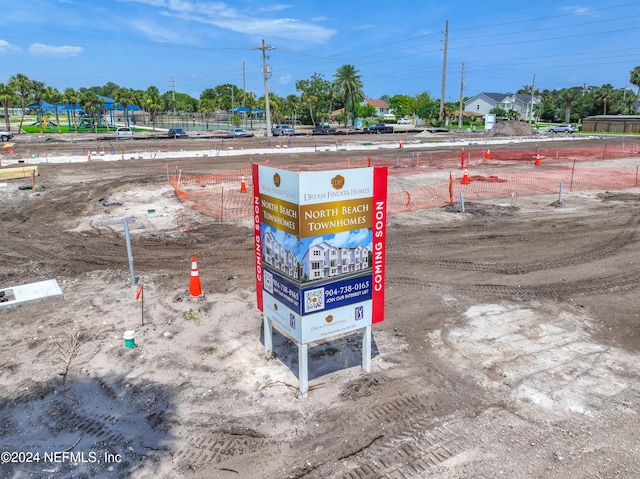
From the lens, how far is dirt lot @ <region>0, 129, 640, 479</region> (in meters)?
5.48

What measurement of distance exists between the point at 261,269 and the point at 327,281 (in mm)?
1336

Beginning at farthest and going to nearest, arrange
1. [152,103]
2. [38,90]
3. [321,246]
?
1. [152,103]
2. [38,90]
3. [321,246]

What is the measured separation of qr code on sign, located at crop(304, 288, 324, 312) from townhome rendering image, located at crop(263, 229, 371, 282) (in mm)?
179

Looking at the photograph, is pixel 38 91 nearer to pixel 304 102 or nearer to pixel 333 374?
pixel 304 102

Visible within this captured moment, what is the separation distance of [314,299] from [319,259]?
1.82 ft

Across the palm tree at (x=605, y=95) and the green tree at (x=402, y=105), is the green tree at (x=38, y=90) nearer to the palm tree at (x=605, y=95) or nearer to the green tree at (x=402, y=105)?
the green tree at (x=402, y=105)

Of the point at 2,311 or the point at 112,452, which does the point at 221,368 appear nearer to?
the point at 112,452

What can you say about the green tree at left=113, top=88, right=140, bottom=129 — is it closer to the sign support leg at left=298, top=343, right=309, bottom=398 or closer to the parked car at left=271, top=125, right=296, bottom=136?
the parked car at left=271, top=125, right=296, bottom=136

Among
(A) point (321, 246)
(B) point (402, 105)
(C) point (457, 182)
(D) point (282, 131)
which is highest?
(B) point (402, 105)

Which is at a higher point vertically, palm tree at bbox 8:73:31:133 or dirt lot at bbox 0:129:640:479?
palm tree at bbox 8:73:31:133

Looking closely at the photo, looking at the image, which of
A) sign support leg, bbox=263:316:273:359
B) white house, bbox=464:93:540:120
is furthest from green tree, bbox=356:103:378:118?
sign support leg, bbox=263:316:273:359

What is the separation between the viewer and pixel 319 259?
612cm

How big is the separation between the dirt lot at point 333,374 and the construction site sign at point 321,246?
1088mm

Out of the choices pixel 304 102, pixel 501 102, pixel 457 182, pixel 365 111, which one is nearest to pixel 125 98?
pixel 304 102
